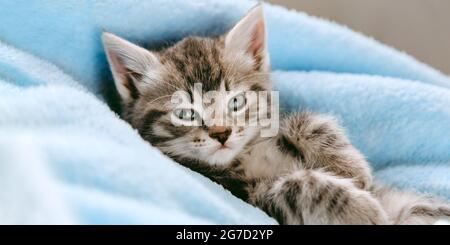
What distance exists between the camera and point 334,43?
4.06 feet

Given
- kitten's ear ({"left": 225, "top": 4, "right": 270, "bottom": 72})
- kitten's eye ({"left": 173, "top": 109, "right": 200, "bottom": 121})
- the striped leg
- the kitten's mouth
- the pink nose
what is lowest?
the striped leg

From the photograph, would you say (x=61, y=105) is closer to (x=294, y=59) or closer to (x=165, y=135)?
(x=165, y=135)

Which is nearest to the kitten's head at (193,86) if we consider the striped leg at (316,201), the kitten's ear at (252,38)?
the kitten's ear at (252,38)

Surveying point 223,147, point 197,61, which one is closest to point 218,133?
point 223,147

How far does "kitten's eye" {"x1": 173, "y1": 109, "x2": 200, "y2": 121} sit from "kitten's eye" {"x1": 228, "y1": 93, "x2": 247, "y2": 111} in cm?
7

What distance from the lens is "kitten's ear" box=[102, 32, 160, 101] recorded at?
101cm

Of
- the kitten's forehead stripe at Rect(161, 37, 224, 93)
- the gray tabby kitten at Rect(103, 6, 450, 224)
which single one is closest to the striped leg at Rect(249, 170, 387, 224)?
the gray tabby kitten at Rect(103, 6, 450, 224)

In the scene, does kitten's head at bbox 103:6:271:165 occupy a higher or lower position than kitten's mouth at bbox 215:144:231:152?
higher

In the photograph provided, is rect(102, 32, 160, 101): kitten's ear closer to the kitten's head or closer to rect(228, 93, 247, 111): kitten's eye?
the kitten's head

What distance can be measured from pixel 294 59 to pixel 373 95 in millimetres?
194

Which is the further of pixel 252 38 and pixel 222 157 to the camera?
pixel 252 38

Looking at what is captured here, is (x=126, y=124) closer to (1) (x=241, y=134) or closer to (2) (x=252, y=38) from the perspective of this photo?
(1) (x=241, y=134)

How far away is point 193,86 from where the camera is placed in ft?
3.35

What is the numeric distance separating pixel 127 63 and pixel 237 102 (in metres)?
0.22
